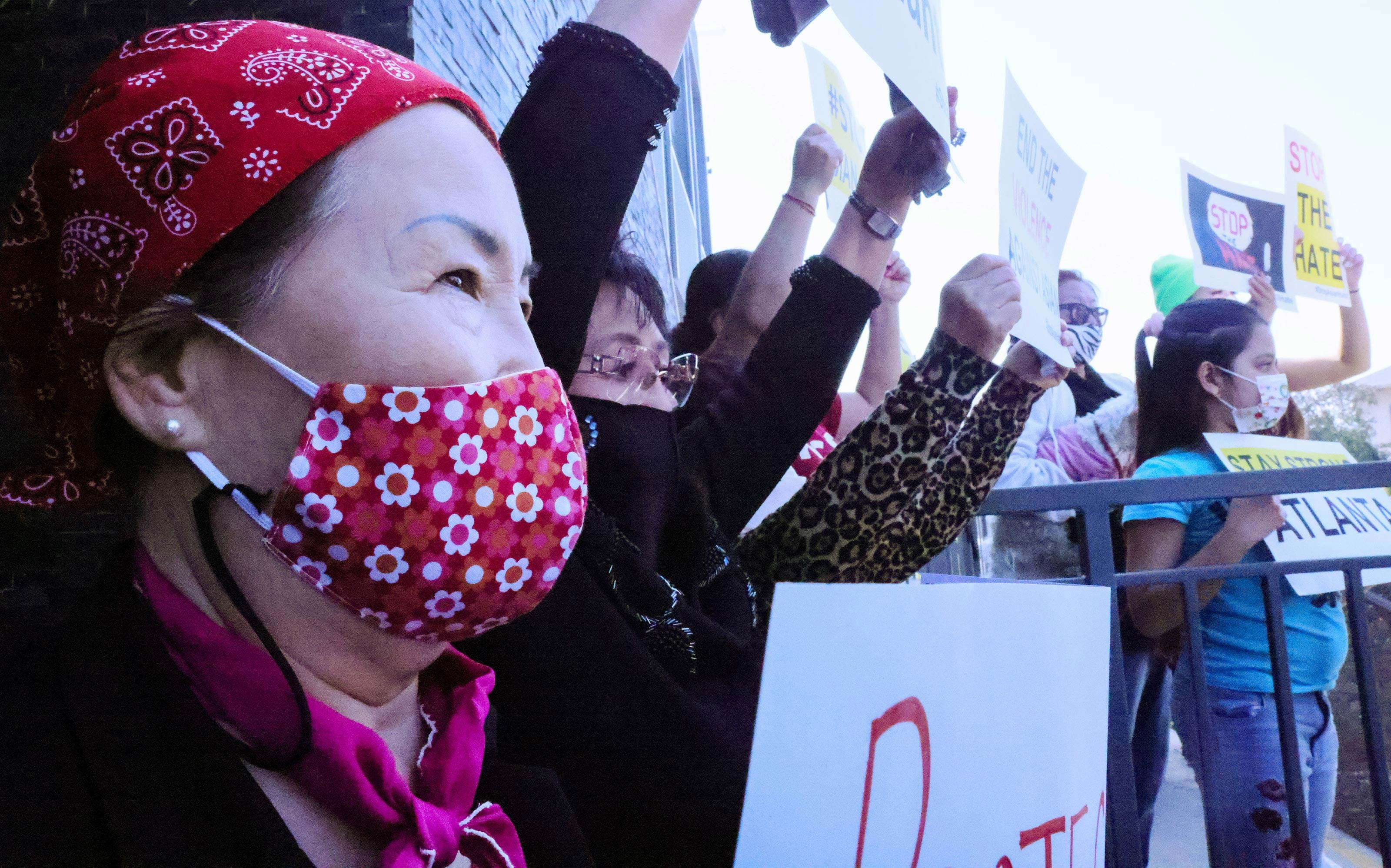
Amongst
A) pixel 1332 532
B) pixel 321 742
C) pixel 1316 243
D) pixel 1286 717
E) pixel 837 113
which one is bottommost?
pixel 321 742

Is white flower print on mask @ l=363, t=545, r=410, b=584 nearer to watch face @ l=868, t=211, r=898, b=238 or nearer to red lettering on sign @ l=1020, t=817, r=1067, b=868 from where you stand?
red lettering on sign @ l=1020, t=817, r=1067, b=868

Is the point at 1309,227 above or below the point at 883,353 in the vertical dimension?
above

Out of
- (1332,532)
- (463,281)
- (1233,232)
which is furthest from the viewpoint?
(1233,232)

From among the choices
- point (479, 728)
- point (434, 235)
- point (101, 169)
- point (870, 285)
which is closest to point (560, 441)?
point (434, 235)

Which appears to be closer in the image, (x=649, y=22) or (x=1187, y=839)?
(x=649, y=22)

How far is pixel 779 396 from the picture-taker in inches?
60.9

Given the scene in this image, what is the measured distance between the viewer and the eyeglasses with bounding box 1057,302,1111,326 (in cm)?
395

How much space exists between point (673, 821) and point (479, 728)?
29cm

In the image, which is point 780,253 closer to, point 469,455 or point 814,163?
point 814,163

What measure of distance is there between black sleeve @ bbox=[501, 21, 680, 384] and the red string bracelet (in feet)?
3.39

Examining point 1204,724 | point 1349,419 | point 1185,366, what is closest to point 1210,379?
point 1185,366

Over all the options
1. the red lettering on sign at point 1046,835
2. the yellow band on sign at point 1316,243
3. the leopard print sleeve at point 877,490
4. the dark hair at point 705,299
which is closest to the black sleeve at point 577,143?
the leopard print sleeve at point 877,490

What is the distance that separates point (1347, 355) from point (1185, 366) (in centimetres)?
134

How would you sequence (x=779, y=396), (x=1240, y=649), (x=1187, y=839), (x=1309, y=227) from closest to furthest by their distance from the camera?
(x=779, y=396) < (x=1240, y=649) < (x=1309, y=227) < (x=1187, y=839)
